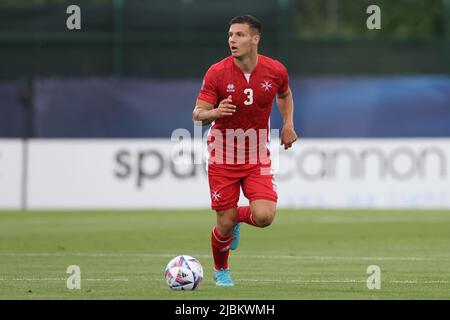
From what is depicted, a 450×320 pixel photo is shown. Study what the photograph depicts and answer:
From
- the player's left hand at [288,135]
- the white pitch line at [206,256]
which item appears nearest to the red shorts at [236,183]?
the player's left hand at [288,135]

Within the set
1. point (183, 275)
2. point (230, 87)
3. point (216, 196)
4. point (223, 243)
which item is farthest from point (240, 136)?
point (183, 275)

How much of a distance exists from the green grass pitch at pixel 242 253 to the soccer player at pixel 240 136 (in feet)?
2.14

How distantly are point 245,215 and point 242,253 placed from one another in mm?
4259

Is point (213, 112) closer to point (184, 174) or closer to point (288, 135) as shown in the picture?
point (288, 135)

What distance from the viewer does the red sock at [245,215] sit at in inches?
475

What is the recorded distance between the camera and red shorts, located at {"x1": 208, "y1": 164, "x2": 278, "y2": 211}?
12.1 m

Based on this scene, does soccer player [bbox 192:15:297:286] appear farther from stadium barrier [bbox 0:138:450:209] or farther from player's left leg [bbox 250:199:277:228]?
stadium barrier [bbox 0:138:450:209]

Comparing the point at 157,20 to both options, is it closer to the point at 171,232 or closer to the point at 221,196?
the point at 171,232

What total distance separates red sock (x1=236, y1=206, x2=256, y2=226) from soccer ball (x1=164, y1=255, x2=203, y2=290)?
0.86 metres

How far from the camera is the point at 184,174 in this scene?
81.7ft

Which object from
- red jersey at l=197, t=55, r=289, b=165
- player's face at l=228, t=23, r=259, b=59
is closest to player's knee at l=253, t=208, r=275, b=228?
red jersey at l=197, t=55, r=289, b=165

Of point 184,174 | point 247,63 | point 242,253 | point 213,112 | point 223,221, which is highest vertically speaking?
point 247,63

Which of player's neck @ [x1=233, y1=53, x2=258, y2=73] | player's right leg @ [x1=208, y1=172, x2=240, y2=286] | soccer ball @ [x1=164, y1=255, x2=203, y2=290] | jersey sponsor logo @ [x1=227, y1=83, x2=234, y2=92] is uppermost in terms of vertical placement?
player's neck @ [x1=233, y1=53, x2=258, y2=73]

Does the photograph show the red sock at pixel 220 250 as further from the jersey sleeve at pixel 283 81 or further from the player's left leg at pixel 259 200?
the jersey sleeve at pixel 283 81
